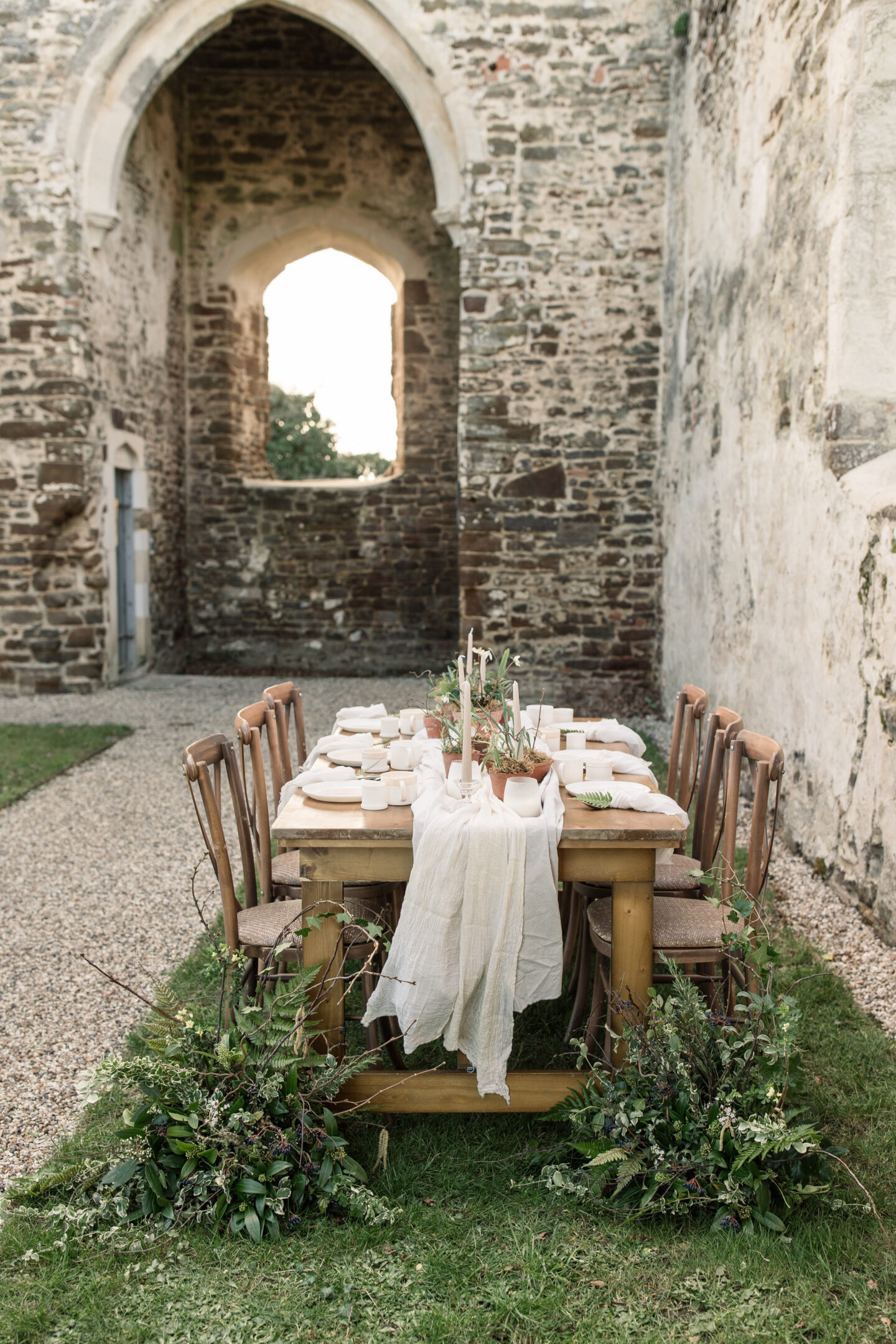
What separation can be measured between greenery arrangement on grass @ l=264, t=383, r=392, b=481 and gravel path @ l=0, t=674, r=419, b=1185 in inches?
428

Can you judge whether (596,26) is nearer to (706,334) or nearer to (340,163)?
(706,334)

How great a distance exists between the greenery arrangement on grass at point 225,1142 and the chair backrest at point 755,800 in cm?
95

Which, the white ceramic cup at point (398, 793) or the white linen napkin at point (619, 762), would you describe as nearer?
the white ceramic cup at point (398, 793)

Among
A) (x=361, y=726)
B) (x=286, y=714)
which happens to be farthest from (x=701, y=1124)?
(x=286, y=714)

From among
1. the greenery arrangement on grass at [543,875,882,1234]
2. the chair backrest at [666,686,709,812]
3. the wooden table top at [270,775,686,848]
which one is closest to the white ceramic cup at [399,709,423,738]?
the chair backrest at [666,686,709,812]

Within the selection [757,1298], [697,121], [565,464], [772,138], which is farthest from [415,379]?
[757,1298]

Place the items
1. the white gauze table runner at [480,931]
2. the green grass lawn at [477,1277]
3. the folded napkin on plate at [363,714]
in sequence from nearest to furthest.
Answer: the green grass lawn at [477,1277] → the white gauze table runner at [480,931] → the folded napkin on plate at [363,714]

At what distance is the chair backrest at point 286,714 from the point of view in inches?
134

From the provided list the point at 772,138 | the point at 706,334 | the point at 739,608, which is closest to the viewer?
the point at 772,138

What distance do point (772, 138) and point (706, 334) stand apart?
→ 1.40 m

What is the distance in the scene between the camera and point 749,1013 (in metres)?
2.30

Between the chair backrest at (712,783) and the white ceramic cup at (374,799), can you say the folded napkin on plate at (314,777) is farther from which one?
the chair backrest at (712,783)

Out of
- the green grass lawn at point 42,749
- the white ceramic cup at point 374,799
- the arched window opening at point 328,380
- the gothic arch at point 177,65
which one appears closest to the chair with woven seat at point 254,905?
the white ceramic cup at point 374,799

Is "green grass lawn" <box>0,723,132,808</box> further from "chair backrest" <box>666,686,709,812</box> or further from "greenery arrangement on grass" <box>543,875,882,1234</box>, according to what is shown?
"greenery arrangement on grass" <box>543,875,882,1234</box>
